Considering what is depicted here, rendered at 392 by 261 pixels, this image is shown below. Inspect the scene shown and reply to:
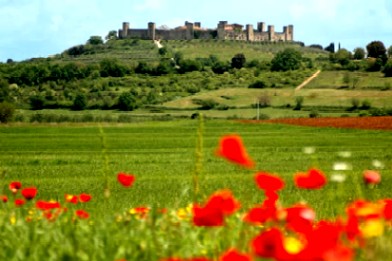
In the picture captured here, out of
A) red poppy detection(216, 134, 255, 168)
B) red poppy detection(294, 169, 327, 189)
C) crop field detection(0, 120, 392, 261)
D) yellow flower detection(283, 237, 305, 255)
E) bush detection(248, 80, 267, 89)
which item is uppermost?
red poppy detection(216, 134, 255, 168)

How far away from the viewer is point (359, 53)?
14625 cm

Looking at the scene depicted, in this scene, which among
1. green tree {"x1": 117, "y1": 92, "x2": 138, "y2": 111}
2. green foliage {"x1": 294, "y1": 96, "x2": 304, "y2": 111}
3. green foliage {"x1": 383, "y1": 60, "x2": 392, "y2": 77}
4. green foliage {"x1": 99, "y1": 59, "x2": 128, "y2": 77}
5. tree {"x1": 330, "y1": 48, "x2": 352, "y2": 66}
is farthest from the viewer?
green foliage {"x1": 99, "y1": 59, "x2": 128, "y2": 77}

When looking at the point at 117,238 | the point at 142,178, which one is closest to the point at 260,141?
the point at 142,178

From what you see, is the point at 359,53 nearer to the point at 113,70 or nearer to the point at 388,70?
the point at 388,70

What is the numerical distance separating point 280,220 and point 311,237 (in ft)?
3.68

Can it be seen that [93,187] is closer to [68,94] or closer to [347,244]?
[347,244]

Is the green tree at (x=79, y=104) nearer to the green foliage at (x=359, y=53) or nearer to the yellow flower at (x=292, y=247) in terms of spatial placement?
the green foliage at (x=359, y=53)

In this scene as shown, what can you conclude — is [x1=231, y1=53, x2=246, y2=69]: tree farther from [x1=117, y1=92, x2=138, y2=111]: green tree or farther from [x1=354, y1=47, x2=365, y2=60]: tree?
[x1=117, y1=92, x2=138, y2=111]: green tree

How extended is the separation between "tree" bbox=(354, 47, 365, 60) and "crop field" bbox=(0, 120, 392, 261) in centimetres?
8699

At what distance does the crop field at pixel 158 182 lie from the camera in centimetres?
534

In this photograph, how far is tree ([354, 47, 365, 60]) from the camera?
146m

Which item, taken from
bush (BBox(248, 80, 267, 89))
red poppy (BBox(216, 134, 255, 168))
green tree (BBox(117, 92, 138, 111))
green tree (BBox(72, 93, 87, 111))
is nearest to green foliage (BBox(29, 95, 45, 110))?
green tree (BBox(72, 93, 87, 111))

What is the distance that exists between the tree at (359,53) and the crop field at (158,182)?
87.0 metres

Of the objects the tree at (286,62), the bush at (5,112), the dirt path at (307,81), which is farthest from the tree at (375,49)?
the bush at (5,112)
